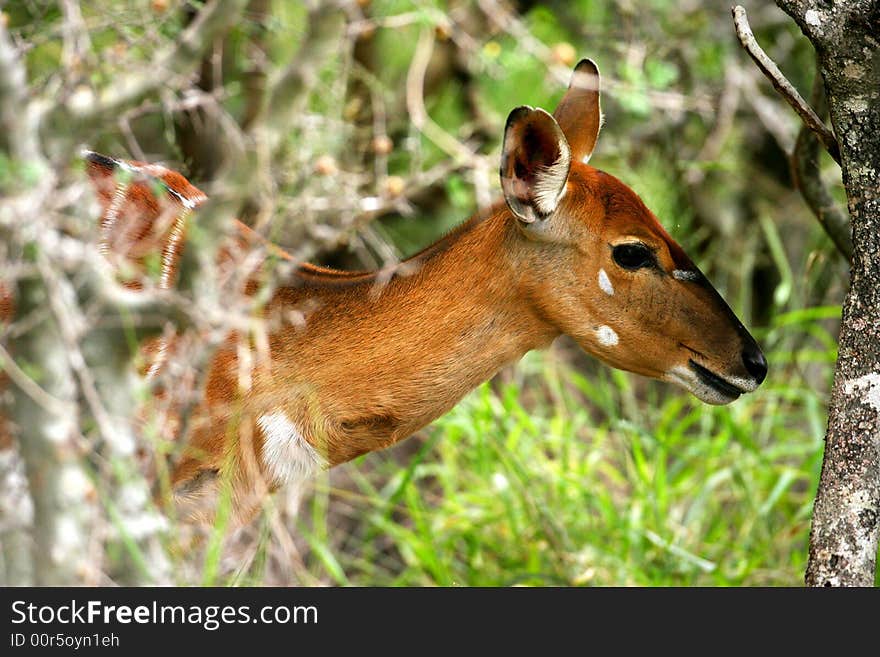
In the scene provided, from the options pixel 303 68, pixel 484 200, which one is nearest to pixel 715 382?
pixel 303 68

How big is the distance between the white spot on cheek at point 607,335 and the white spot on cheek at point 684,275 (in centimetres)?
28

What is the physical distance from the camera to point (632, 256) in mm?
4090

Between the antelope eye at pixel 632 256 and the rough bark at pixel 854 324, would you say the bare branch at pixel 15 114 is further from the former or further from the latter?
the rough bark at pixel 854 324

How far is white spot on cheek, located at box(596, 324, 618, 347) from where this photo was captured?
4102 mm

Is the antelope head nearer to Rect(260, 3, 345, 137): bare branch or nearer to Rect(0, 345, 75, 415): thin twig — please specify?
Rect(260, 3, 345, 137): bare branch

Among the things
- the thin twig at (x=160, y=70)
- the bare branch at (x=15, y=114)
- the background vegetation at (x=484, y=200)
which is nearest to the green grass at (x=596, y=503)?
the background vegetation at (x=484, y=200)

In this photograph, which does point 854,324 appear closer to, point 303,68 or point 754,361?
point 754,361

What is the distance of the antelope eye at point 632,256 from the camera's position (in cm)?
408

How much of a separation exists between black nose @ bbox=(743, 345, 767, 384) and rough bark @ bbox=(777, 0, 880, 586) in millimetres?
731

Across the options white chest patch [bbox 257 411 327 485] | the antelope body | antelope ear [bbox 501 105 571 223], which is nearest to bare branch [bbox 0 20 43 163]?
the antelope body

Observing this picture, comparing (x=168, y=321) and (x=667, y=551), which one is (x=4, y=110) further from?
(x=667, y=551)
